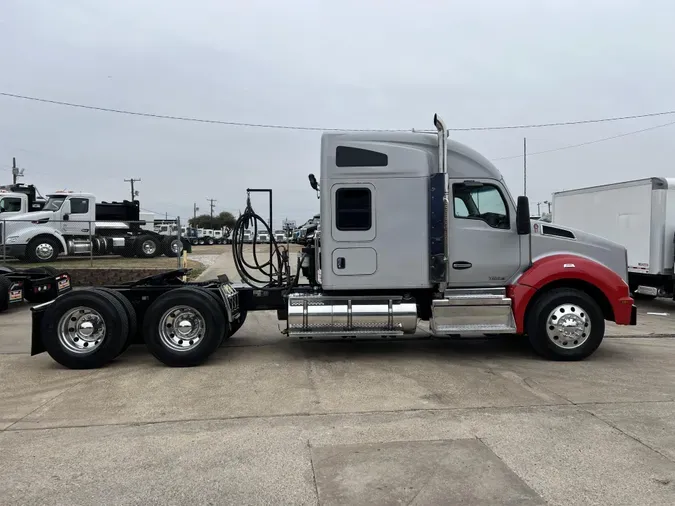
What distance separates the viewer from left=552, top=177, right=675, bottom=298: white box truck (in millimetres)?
11117

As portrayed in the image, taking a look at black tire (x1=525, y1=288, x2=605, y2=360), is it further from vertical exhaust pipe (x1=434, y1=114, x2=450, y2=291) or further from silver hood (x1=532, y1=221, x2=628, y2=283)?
vertical exhaust pipe (x1=434, y1=114, x2=450, y2=291)

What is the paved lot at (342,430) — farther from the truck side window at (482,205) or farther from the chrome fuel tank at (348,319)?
the truck side window at (482,205)

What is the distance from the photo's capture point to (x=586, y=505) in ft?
10.6

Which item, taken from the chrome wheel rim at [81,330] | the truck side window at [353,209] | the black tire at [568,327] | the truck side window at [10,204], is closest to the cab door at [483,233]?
the black tire at [568,327]

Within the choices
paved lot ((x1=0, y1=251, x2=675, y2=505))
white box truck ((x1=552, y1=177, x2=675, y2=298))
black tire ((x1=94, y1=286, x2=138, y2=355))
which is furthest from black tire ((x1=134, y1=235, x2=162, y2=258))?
white box truck ((x1=552, y1=177, x2=675, y2=298))

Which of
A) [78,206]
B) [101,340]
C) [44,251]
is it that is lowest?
[101,340]

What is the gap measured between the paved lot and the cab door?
1306 millimetres

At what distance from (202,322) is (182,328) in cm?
31

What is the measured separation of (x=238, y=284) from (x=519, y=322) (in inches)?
166

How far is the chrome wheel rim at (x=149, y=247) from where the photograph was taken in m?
23.3

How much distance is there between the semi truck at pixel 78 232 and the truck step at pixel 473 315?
12.7m

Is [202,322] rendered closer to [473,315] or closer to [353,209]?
[353,209]

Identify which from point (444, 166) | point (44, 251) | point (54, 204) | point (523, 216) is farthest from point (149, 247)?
point (523, 216)

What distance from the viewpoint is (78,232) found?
21.6 meters
